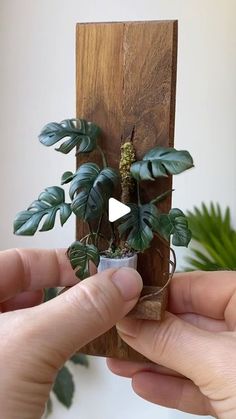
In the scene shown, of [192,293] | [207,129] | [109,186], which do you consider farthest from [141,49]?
[207,129]

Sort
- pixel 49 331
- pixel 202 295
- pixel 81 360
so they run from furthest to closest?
1. pixel 81 360
2. pixel 202 295
3. pixel 49 331

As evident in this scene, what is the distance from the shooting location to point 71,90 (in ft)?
4.81

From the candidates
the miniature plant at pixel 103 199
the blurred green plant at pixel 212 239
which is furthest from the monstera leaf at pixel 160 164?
the blurred green plant at pixel 212 239

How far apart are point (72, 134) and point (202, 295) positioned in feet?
1.34

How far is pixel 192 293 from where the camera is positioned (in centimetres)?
96

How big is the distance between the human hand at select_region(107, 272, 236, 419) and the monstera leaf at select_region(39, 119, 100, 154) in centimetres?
30

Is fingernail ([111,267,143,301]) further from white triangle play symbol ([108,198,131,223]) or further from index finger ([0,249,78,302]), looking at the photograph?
index finger ([0,249,78,302])

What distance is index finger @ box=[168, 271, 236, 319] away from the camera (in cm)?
95

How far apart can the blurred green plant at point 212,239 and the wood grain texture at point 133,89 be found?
0.64 meters

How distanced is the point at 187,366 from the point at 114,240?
0.76 feet

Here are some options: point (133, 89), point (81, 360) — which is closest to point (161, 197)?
point (133, 89)

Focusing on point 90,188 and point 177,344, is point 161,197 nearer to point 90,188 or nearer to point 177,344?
point 90,188

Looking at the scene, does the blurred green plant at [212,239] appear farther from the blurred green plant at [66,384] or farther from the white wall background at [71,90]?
the blurred green plant at [66,384]

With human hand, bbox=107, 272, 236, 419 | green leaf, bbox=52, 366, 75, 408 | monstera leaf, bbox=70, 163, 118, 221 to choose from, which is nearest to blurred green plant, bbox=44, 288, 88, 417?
green leaf, bbox=52, 366, 75, 408
